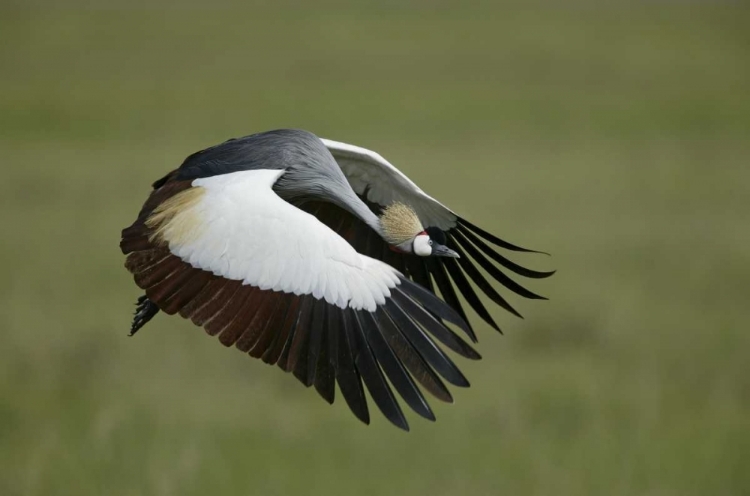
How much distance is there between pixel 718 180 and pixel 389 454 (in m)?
10.9

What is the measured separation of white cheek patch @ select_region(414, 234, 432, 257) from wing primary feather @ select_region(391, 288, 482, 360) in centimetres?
70

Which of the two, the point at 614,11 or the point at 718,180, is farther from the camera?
the point at 614,11

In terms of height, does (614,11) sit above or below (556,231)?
above

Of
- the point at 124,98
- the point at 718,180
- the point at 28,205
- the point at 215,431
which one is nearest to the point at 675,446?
the point at 215,431

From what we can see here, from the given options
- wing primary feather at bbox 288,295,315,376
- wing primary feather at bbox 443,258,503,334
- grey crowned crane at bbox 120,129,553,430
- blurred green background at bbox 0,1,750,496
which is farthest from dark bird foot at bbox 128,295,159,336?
wing primary feather at bbox 443,258,503,334

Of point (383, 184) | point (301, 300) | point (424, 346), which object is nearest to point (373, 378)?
point (424, 346)

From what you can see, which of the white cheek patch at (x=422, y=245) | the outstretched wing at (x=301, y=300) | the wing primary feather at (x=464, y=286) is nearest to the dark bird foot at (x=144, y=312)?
the outstretched wing at (x=301, y=300)

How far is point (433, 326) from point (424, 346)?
9 centimetres

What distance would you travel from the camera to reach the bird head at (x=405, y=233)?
5301mm

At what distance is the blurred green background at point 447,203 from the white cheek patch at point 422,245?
131cm

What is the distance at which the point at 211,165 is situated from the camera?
552cm

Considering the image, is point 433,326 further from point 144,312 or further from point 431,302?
point 144,312

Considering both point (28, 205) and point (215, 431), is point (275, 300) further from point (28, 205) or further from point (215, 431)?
point (28, 205)

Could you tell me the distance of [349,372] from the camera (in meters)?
4.45
